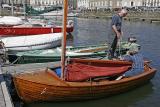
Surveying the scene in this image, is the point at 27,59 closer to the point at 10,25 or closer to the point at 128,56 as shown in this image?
the point at 128,56

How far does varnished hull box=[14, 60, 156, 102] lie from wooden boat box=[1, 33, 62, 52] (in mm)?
6912

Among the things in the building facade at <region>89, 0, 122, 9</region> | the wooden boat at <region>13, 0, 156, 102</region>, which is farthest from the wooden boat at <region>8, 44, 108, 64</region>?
the building facade at <region>89, 0, 122, 9</region>

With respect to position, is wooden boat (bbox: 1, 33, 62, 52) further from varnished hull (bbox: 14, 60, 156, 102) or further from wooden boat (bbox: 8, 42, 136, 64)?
varnished hull (bbox: 14, 60, 156, 102)

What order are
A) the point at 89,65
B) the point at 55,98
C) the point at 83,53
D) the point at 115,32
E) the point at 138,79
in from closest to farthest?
the point at 55,98 < the point at 89,65 < the point at 138,79 < the point at 115,32 < the point at 83,53

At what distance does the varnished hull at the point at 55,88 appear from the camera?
12727mm

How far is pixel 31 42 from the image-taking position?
76.7ft

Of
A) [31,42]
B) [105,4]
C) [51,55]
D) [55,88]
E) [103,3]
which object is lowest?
[55,88]

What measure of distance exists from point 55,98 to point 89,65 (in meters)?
2.09

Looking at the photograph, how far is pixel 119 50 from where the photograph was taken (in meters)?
19.3

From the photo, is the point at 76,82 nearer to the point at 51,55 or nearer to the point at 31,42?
the point at 51,55

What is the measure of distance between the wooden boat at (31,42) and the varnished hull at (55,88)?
6912 mm

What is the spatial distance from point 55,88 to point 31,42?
11.0 meters

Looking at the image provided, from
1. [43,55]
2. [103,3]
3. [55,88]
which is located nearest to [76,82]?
[55,88]

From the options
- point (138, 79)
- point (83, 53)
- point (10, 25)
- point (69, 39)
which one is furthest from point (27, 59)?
point (69, 39)
